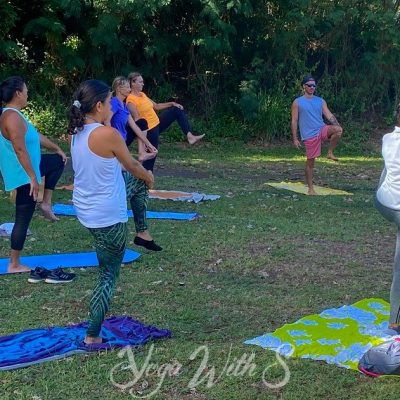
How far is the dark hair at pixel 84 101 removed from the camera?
13.5 ft

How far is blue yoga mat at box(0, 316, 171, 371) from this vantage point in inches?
165

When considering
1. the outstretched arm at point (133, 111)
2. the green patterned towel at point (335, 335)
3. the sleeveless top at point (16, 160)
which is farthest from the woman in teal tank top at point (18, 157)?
the outstretched arm at point (133, 111)

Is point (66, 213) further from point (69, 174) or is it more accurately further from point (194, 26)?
point (194, 26)

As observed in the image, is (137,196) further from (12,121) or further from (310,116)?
(310,116)

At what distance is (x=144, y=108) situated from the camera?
9477mm

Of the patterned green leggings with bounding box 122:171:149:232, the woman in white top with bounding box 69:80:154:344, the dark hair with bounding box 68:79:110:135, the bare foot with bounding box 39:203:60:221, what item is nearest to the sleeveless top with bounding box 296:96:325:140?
the bare foot with bounding box 39:203:60:221

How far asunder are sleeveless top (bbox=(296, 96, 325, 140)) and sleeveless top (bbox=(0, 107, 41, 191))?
16.6 feet

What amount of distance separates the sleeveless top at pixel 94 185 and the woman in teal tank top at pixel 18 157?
1.86 m

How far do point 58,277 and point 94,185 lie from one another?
189 centimetres

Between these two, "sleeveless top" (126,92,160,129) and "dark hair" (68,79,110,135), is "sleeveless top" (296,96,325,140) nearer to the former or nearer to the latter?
"sleeveless top" (126,92,160,129)

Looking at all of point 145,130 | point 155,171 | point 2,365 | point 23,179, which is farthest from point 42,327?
point 155,171

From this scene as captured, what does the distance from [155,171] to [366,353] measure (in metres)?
9.31

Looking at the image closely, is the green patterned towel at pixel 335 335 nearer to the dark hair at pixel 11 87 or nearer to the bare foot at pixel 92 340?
the bare foot at pixel 92 340

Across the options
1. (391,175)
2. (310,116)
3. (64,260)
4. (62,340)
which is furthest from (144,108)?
(391,175)
